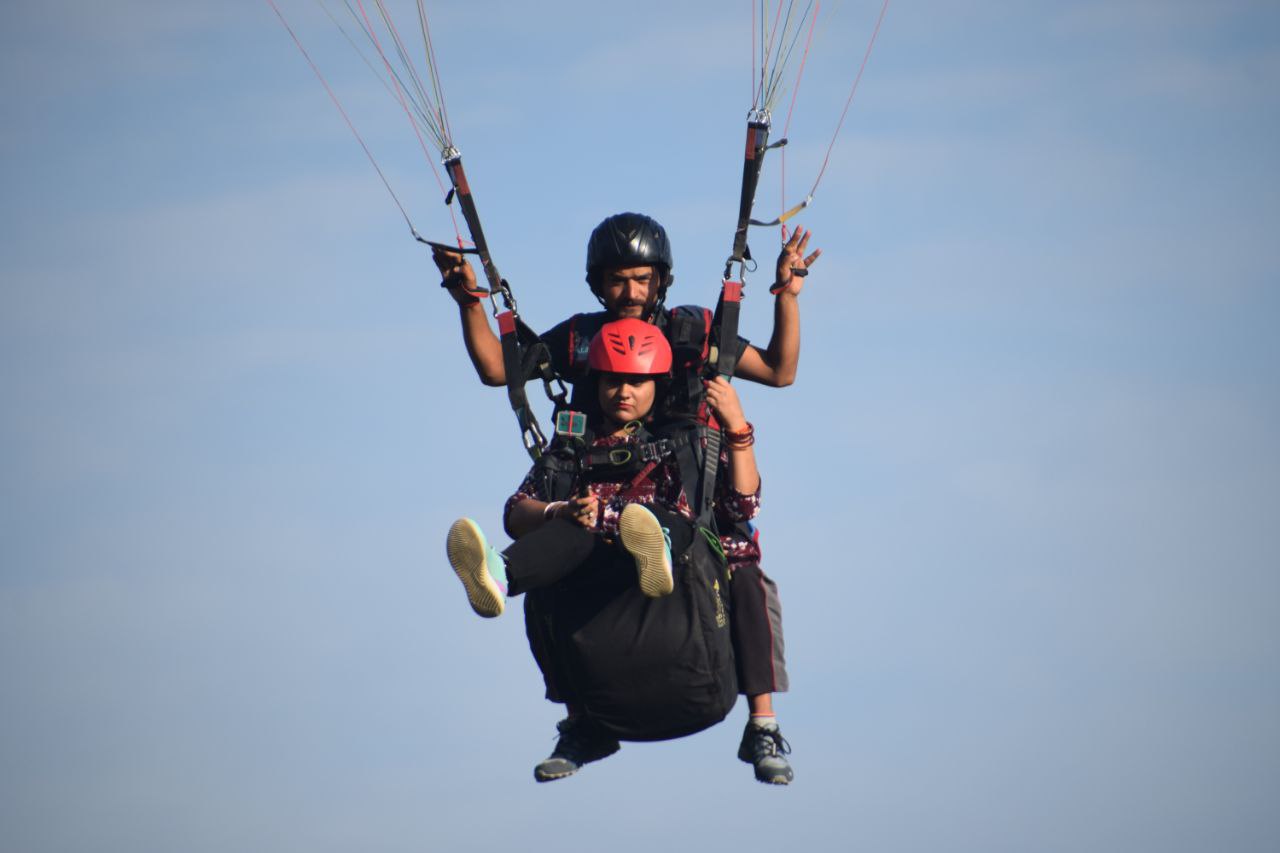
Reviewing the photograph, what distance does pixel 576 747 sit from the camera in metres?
9.45

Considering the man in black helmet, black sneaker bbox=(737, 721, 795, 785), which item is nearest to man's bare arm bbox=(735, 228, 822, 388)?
the man in black helmet

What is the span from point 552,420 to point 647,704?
1491 mm

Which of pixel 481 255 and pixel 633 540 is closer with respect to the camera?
pixel 633 540

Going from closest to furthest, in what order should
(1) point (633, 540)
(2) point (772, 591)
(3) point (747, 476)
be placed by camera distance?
1. (1) point (633, 540)
2. (3) point (747, 476)
3. (2) point (772, 591)

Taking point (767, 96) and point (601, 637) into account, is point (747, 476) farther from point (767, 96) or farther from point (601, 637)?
point (767, 96)

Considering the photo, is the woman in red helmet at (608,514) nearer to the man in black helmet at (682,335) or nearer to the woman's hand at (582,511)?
the woman's hand at (582,511)

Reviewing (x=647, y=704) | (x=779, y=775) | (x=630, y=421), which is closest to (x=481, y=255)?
(x=630, y=421)

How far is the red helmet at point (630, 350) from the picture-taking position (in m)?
9.04

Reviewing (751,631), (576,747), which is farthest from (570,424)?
(576,747)

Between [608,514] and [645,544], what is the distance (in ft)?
1.30

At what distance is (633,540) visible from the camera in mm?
8523

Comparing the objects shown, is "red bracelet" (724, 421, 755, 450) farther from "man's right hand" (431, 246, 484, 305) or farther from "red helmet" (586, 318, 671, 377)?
"man's right hand" (431, 246, 484, 305)

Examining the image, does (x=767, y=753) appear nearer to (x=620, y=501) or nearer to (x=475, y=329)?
(x=620, y=501)

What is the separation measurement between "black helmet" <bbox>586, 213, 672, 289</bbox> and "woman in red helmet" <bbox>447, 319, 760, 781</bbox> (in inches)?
18.9
